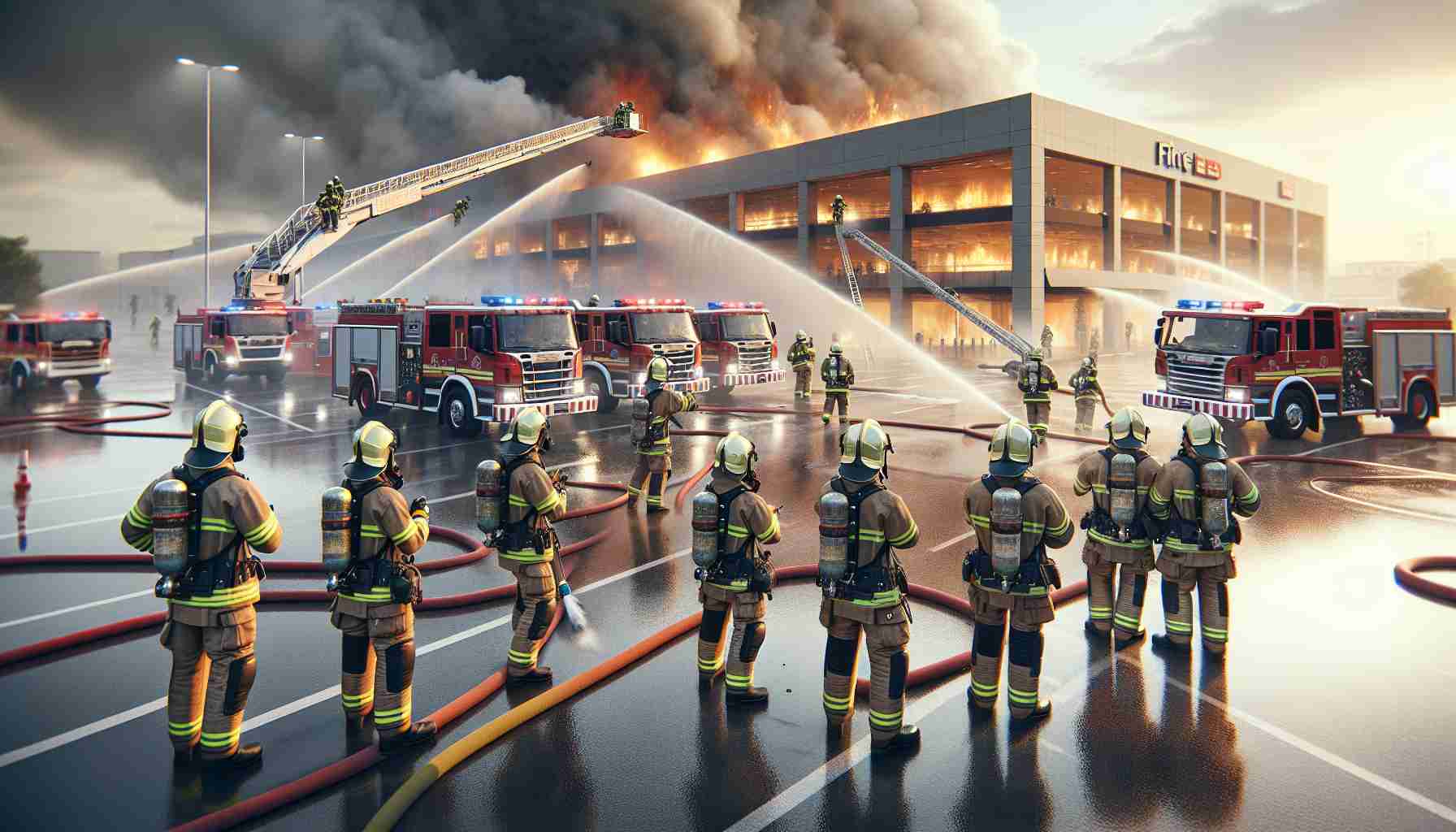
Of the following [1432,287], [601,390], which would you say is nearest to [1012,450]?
[601,390]

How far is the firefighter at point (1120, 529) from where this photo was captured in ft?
22.3

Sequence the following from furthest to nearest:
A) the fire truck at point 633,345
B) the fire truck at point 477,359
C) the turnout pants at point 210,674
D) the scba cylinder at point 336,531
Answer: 1. the fire truck at point 633,345
2. the fire truck at point 477,359
3. the scba cylinder at point 336,531
4. the turnout pants at point 210,674

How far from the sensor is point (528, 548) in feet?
20.4

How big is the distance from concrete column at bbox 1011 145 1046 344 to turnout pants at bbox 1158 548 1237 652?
39.4m

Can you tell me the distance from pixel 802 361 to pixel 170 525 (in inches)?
770

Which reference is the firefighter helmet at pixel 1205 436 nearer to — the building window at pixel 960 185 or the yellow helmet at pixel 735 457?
the yellow helmet at pixel 735 457

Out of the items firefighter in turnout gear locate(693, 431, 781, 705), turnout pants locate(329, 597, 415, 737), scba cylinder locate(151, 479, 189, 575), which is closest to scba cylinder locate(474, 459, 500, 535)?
turnout pants locate(329, 597, 415, 737)

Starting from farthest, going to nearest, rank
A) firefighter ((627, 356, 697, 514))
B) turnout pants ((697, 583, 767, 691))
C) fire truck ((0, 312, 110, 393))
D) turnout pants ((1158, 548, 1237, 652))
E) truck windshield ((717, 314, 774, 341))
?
fire truck ((0, 312, 110, 393))
truck windshield ((717, 314, 774, 341))
firefighter ((627, 356, 697, 514))
turnout pants ((1158, 548, 1237, 652))
turnout pants ((697, 583, 767, 691))

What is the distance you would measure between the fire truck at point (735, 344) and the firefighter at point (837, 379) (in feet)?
15.8

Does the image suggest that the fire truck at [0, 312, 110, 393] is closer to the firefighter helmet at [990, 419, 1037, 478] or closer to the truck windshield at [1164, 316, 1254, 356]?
the truck windshield at [1164, 316, 1254, 356]

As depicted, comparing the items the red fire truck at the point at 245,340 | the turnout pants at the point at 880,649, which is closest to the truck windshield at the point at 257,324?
the red fire truck at the point at 245,340

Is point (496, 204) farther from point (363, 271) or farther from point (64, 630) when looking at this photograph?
point (64, 630)

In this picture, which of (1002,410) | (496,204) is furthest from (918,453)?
(496,204)

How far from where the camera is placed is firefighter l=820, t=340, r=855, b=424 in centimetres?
1838
